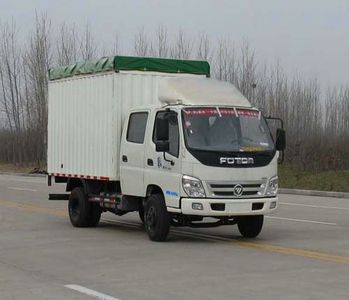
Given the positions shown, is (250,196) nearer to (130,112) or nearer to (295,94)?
(130,112)

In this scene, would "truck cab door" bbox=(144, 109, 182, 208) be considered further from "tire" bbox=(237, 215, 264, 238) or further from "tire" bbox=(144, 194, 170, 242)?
"tire" bbox=(237, 215, 264, 238)

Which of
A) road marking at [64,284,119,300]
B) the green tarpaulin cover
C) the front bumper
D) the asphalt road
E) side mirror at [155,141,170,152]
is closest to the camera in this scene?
road marking at [64,284,119,300]

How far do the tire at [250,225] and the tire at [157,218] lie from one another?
5.13ft

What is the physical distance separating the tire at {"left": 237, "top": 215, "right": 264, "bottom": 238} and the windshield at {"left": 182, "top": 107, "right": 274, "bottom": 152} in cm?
145

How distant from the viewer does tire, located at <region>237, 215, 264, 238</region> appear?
1247cm

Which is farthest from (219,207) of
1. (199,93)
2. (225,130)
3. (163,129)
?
(199,93)

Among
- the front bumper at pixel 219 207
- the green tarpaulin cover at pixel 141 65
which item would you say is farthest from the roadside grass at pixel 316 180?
the front bumper at pixel 219 207

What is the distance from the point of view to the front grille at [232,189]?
11.3 meters

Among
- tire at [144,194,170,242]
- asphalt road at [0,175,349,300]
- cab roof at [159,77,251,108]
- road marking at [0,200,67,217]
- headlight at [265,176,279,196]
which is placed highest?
cab roof at [159,77,251,108]

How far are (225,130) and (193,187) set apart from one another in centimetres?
120

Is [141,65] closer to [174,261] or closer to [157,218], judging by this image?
[157,218]

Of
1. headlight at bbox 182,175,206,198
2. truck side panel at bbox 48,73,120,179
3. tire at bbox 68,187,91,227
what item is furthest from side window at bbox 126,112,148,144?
tire at bbox 68,187,91,227

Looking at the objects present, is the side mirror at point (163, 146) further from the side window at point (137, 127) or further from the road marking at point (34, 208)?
the road marking at point (34, 208)

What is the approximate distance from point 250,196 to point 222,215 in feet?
1.99
